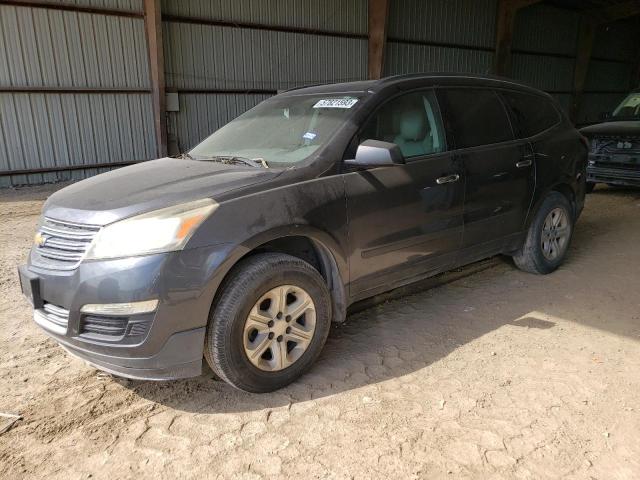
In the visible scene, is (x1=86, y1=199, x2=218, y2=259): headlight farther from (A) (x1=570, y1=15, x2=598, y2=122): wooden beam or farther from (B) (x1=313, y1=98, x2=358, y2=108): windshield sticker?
(A) (x1=570, y1=15, x2=598, y2=122): wooden beam

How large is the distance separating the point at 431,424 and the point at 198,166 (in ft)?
6.86

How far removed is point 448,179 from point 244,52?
357 inches

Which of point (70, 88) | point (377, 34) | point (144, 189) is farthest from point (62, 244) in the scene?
point (377, 34)

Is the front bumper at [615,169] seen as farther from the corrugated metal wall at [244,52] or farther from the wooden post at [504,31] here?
the wooden post at [504,31]

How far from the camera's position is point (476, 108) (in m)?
4.01

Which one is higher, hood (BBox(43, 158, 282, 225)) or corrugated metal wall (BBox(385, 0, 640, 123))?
corrugated metal wall (BBox(385, 0, 640, 123))

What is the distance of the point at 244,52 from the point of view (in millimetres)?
11414

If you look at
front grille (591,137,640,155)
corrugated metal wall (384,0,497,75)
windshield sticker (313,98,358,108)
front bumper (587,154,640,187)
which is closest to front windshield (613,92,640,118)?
front grille (591,137,640,155)

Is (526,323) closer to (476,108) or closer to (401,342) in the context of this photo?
(401,342)

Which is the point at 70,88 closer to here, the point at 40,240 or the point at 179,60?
the point at 179,60

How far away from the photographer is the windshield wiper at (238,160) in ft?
10.3

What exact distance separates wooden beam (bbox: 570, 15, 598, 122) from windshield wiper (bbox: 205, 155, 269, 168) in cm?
1959

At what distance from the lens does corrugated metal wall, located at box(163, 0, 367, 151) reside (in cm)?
1055

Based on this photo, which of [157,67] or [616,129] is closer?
[616,129]
